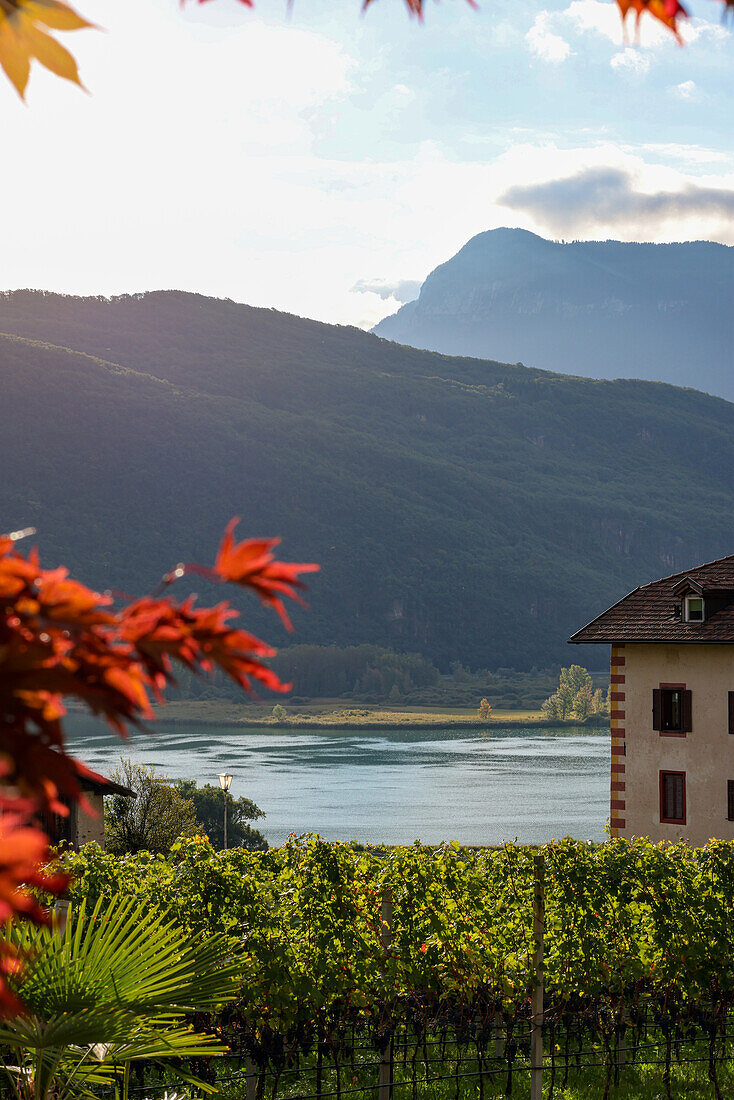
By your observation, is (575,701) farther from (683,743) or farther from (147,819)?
(683,743)

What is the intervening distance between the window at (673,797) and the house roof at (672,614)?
369 cm

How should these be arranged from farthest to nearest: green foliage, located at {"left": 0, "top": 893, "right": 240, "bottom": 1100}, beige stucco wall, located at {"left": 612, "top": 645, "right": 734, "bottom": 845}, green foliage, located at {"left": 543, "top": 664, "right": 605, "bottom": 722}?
green foliage, located at {"left": 543, "top": 664, "right": 605, "bottom": 722}, beige stucco wall, located at {"left": 612, "top": 645, "right": 734, "bottom": 845}, green foliage, located at {"left": 0, "top": 893, "right": 240, "bottom": 1100}

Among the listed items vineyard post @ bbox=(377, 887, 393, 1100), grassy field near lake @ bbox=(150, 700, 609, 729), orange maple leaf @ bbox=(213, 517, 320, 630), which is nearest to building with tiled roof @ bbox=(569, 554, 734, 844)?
vineyard post @ bbox=(377, 887, 393, 1100)

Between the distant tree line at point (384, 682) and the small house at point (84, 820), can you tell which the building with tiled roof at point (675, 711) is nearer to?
the small house at point (84, 820)

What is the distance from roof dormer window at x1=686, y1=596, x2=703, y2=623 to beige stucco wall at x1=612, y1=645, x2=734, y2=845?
2.52 ft

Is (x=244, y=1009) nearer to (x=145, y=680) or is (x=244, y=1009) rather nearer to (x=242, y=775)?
(x=145, y=680)

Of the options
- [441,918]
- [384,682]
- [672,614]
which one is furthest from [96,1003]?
[384,682]

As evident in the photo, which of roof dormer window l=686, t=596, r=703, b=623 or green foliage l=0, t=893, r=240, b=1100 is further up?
roof dormer window l=686, t=596, r=703, b=623

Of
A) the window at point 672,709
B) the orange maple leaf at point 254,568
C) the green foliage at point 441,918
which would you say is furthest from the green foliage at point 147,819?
the orange maple leaf at point 254,568

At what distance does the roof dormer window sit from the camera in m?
28.1

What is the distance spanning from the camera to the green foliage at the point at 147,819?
3797 centimetres

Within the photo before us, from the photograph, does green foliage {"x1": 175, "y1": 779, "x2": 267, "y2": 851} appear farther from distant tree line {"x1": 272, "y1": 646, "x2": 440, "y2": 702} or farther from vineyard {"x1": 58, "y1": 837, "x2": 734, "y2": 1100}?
distant tree line {"x1": 272, "y1": 646, "x2": 440, "y2": 702}

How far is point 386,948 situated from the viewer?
11.0 m

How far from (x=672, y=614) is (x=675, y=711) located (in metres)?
2.56
